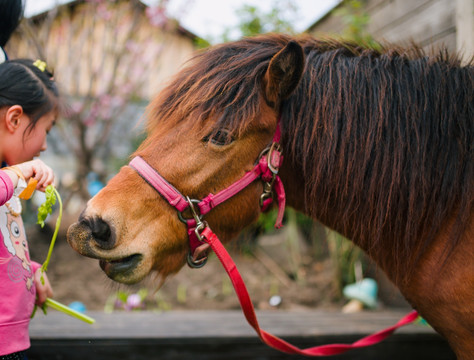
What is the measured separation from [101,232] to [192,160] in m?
0.38

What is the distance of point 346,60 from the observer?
1460 millimetres

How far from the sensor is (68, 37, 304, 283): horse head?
49.1 inches

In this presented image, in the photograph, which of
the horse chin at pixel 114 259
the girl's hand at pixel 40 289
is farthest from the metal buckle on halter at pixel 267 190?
the girl's hand at pixel 40 289

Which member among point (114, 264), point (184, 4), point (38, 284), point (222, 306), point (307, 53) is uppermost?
point (184, 4)

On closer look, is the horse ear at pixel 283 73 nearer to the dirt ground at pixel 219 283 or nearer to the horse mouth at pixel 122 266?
the horse mouth at pixel 122 266

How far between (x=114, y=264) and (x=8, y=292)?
0.34 metres

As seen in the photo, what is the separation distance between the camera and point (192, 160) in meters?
1.33

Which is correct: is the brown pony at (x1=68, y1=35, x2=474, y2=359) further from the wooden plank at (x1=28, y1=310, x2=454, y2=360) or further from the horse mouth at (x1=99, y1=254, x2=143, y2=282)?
the wooden plank at (x1=28, y1=310, x2=454, y2=360)

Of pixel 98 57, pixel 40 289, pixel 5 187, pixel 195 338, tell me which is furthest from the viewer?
pixel 98 57

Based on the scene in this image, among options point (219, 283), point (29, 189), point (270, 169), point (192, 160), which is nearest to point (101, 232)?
point (29, 189)

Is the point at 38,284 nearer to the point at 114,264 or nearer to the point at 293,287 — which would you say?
the point at 114,264

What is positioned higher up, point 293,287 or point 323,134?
point 323,134

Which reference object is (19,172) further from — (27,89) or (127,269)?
(127,269)

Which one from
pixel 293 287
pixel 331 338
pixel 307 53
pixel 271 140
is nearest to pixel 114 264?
pixel 271 140
